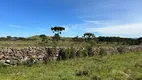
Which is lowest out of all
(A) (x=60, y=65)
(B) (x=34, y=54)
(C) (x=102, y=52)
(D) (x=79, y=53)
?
(A) (x=60, y=65)

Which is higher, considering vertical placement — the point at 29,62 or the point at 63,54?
the point at 63,54

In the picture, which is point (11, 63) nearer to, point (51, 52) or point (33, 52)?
point (33, 52)

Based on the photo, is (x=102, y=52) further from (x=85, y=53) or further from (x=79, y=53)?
(x=79, y=53)

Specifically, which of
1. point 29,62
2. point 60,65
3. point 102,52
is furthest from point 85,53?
point 29,62

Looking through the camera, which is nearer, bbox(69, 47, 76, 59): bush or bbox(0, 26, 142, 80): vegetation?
bbox(0, 26, 142, 80): vegetation

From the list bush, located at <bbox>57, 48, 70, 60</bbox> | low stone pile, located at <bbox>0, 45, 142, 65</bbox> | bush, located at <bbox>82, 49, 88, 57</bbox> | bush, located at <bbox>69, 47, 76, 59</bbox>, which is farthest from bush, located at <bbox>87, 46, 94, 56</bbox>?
bush, located at <bbox>57, 48, 70, 60</bbox>

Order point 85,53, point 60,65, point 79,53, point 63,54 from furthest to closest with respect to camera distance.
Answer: point 85,53 < point 79,53 < point 63,54 < point 60,65

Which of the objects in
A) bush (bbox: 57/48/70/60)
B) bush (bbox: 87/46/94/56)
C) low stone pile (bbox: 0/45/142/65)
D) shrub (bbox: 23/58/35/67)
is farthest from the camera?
bush (bbox: 87/46/94/56)

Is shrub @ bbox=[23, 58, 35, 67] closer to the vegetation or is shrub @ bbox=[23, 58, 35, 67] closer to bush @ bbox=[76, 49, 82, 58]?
the vegetation

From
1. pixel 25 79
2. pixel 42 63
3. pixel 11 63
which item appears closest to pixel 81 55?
pixel 42 63

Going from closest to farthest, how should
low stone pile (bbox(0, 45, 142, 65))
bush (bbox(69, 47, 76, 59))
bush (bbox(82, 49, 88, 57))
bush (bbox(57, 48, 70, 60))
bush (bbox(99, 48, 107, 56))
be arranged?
low stone pile (bbox(0, 45, 142, 65))
bush (bbox(57, 48, 70, 60))
bush (bbox(69, 47, 76, 59))
bush (bbox(82, 49, 88, 57))
bush (bbox(99, 48, 107, 56))

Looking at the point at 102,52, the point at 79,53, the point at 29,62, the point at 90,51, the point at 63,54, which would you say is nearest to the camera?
the point at 29,62

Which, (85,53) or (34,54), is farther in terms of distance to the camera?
(85,53)

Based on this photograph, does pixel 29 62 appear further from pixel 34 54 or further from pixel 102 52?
pixel 102 52
